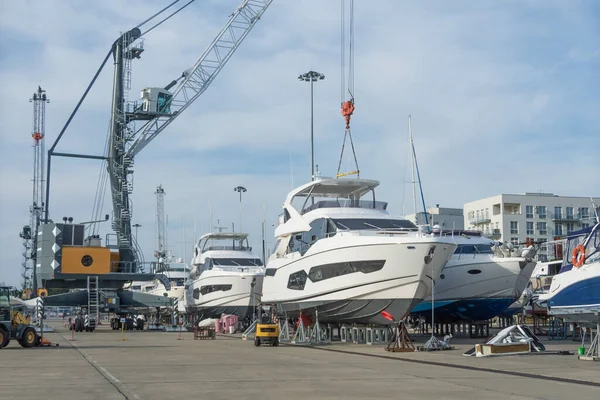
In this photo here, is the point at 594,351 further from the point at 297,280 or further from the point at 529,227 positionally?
the point at 529,227

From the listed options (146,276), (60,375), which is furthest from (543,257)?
(60,375)

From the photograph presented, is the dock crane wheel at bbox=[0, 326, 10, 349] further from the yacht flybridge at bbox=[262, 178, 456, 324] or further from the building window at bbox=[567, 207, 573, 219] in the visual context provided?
the building window at bbox=[567, 207, 573, 219]

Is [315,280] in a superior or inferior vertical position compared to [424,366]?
superior

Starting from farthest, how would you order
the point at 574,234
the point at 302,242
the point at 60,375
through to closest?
the point at 302,242
the point at 574,234
the point at 60,375

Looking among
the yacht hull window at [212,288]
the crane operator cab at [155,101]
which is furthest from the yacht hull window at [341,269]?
the crane operator cab at [155,101]

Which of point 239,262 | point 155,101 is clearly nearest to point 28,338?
point 239,262

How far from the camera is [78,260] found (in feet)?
153

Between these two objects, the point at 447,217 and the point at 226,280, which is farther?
the point at 447,217

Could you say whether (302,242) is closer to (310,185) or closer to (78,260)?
(310,185)

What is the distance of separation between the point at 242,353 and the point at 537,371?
10.4 m

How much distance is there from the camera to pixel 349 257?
2653cm

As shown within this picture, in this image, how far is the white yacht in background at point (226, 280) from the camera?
44.3 meters

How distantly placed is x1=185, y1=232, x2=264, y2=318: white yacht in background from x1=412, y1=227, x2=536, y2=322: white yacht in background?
46.1 feet

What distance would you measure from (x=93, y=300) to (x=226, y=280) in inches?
365
